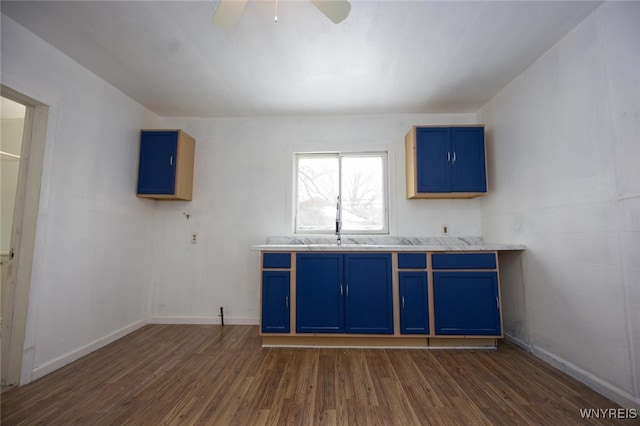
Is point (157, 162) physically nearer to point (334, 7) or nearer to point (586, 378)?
point (334, 7)

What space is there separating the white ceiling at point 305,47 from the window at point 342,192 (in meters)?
0.69

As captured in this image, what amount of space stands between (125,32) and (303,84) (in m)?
1.44

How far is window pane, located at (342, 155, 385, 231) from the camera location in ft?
10.5

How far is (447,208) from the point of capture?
3.12m

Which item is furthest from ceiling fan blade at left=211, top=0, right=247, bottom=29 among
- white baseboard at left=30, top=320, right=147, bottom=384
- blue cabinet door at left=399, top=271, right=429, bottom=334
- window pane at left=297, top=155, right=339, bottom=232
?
white baseboard at left=30, top=320, right=147, bottom=384

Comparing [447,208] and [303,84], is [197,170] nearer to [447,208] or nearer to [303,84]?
[303,84]

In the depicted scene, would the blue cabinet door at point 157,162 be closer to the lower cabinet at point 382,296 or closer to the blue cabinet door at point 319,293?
the lower cabinet at point 382,296

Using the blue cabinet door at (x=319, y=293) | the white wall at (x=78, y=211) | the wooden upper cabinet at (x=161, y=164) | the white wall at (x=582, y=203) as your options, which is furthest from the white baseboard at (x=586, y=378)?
the white wall at (x=78, y=211)

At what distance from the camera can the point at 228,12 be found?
1446mm

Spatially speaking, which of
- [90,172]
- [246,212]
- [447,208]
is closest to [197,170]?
[246,212]

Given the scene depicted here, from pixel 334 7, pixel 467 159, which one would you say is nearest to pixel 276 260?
pixel 334 7

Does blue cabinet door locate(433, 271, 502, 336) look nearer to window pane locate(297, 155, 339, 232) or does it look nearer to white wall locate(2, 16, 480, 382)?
white wall locate(2, 16, 480, 382)

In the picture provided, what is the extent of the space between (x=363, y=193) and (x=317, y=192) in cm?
58

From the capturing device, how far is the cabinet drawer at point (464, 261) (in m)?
2.39
